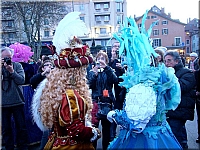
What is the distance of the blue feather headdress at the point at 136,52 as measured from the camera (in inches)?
99.0

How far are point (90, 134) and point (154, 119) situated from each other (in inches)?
24.9

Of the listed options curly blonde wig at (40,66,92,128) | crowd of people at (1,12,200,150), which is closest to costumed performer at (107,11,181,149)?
crowd of people at (1,12,200,150)

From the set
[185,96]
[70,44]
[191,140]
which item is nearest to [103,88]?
[185,96]

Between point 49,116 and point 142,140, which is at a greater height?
point 49,116

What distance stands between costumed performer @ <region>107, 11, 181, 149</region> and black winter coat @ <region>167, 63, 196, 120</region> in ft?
4.12

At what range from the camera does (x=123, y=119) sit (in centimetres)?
249

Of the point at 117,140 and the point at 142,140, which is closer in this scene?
the point at 142,140

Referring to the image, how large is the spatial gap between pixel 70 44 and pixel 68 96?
54 centimetres

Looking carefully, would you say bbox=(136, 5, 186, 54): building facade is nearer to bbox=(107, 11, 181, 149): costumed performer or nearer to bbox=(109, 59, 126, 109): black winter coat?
bbox=(109, 59, 126, 109): black winter coat

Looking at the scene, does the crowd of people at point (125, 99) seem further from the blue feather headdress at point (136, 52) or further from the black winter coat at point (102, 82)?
the black winter coat at point (102, 82)

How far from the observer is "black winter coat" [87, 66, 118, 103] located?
4.20 metres

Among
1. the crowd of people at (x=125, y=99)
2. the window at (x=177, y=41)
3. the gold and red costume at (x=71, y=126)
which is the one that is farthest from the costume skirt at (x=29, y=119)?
the window at (x=177, y=41)

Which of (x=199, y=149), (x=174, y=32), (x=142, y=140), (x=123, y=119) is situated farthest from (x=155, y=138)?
(x=174, y=32)

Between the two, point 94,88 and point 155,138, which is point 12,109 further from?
point 155,138
